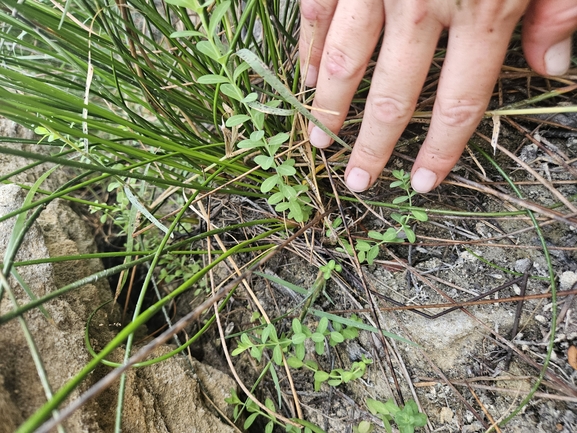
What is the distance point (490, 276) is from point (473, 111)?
445mm

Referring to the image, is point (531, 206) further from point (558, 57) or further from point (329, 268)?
point (329, 268)

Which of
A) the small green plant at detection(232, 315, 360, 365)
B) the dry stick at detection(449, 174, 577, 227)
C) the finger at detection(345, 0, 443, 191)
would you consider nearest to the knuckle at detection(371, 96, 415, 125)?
the finger at detection(345, 0, 443, 191)

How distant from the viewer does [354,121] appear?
108 cm

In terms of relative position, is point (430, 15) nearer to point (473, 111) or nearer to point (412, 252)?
point (473, 111)

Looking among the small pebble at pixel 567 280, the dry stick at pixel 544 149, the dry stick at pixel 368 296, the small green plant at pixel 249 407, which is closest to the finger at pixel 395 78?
the dry stick at pixel 368 296

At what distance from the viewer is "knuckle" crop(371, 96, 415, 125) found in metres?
0.89

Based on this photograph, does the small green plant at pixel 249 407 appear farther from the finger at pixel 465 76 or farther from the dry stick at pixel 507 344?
the finger at pixel 465 76

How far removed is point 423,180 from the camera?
0.97 metres

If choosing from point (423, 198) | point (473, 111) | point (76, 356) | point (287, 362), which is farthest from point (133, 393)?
point (473, 111)

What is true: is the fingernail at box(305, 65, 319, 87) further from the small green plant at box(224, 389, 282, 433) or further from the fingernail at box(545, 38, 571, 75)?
the small green plant at box(224, 389, 282, 433)

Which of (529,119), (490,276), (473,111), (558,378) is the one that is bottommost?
(558,378)

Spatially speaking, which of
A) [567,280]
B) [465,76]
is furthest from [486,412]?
[465,76]

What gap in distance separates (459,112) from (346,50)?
30cm

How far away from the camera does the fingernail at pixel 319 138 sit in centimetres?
103
